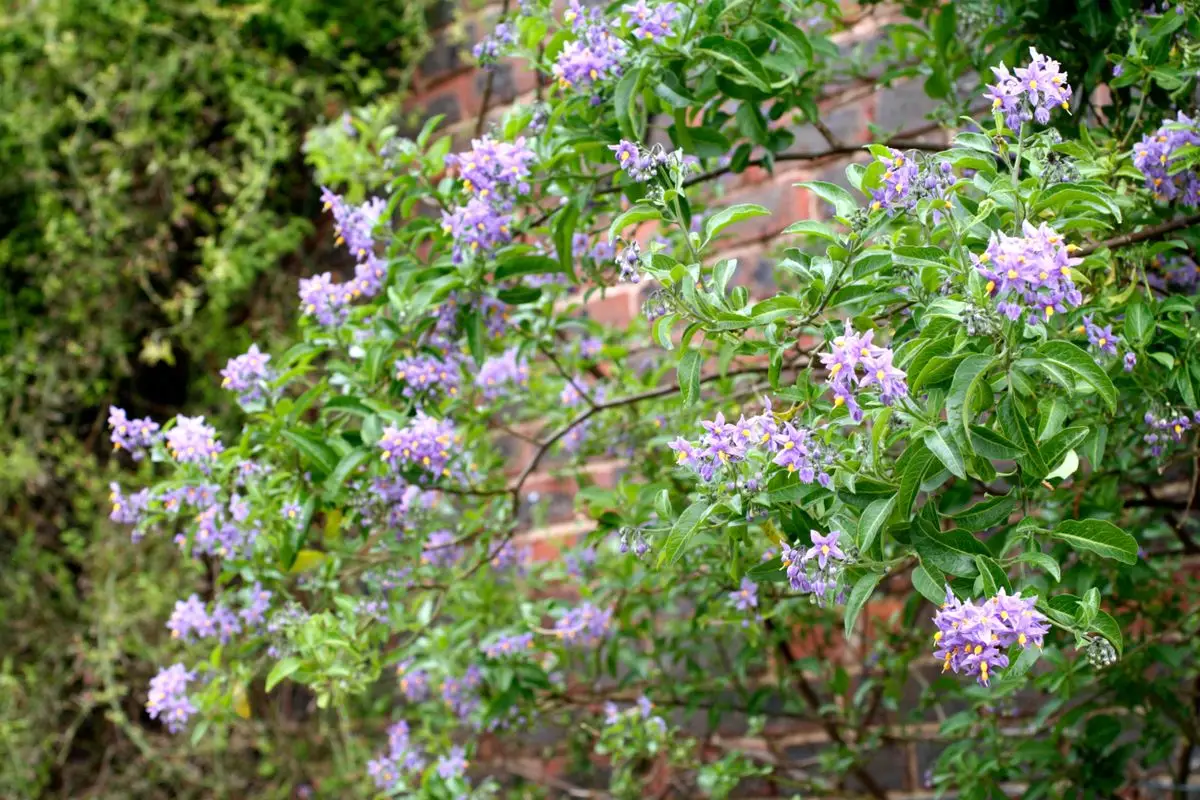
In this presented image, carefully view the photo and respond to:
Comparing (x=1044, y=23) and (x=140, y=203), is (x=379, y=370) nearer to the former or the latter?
(x=1044, y=23)

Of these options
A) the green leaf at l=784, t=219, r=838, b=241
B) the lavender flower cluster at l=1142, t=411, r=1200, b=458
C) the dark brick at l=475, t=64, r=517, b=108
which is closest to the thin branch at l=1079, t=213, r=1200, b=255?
the lavender flower cluster at l=1142, t=411, r=1200, b=458

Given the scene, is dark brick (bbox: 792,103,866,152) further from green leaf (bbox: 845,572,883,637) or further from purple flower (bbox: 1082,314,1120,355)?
green leaf (bbox: 845,572,883,637)

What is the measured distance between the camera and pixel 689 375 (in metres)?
0.95

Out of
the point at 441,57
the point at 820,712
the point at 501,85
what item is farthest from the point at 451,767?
the point at 441,57

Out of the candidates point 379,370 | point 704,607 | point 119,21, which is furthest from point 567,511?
point 119,21

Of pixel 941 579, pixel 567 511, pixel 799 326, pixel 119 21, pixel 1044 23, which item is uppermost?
pixel 119 21

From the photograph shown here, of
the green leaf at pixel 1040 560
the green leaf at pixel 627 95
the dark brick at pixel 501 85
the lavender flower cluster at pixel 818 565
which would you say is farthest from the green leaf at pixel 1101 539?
the dark brick at pixel 501 85

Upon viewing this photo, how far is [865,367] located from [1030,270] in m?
0.11

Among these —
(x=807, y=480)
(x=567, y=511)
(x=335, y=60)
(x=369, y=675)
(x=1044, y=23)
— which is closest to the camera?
(x=807, y=480)

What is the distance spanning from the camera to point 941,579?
85 cm

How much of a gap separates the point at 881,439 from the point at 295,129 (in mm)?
1739

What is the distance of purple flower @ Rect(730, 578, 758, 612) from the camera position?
1.35 metres

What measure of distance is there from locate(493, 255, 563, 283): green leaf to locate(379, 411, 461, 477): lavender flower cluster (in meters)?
→ 0.15

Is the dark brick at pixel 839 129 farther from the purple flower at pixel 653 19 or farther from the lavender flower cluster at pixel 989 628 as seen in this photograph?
the lavender flower cluster at pixel 989 628
